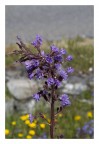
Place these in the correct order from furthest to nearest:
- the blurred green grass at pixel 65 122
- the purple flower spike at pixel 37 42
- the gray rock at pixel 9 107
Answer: the gray rock at pixel 9 107, the blurred green grass at pixel 65 122, the purple flower spike at pixel 37 42

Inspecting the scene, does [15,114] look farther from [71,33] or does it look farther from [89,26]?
[89,26]

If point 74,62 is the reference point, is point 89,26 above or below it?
above

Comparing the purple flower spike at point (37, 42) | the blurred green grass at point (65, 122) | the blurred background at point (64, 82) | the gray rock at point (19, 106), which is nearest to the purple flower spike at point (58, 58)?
the purple flower spike at point (37, 42)

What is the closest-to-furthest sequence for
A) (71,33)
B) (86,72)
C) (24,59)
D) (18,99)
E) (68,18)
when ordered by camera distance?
1. (24,59)
2. (18,99)
3. (86,72)
4. (71,33)
5. (68,18)

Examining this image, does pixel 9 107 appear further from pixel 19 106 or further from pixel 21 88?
pixel 21 88

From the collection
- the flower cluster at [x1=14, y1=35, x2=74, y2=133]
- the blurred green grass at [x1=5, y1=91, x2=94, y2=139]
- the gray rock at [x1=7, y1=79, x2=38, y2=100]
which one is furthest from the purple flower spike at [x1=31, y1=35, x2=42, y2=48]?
the gray rock at [x1=7, y1=79, x2=38, y2=100]

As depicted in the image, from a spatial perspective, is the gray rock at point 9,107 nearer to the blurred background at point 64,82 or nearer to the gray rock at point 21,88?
the blurred background at point 64,82

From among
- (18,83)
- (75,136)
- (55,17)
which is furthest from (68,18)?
(75,136)
